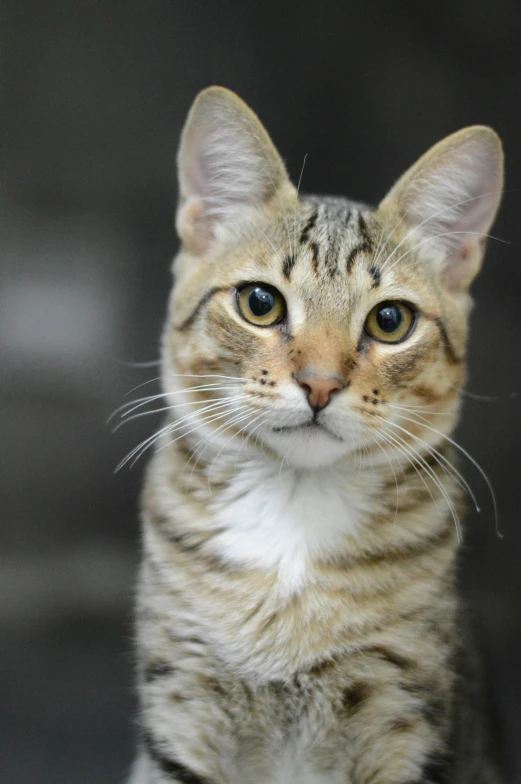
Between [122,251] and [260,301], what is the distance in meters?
0.33

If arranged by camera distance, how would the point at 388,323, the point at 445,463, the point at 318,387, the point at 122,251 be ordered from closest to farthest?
the point at 318,387
the point at 388,323
the point at 445,463
the point at 122,251

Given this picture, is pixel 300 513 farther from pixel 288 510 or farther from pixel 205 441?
pixel 205 441

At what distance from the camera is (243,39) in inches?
40.9

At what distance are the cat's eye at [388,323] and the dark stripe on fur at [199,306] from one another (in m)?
0.17

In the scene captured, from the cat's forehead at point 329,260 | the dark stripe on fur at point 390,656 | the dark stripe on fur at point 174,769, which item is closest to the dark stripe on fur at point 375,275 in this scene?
the cat's forehead at point 329,260

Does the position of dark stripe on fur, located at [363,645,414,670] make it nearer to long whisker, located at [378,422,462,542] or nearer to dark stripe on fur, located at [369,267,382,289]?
long whisker, located at [378,422,462,542]

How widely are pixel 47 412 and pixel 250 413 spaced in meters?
0.45

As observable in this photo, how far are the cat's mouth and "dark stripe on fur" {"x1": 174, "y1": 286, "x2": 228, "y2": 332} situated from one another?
0.62 feet

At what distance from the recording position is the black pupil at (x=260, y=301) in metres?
0.86

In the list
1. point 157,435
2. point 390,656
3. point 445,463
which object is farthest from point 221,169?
point 390,656

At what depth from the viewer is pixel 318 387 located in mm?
766

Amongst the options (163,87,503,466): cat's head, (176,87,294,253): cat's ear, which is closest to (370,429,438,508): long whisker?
(163,87,503,466): cat's head

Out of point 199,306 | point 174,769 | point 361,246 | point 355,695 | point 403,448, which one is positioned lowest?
point 174,769

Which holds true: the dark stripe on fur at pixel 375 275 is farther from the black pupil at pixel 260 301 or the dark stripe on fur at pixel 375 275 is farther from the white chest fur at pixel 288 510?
the white chest fur at pixel 288 510
